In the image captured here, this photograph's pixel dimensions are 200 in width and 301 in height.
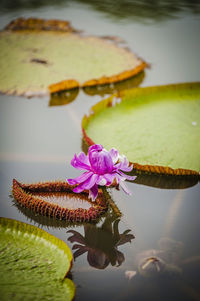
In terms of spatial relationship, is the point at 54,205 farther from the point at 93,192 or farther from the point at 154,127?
the point at 154,127

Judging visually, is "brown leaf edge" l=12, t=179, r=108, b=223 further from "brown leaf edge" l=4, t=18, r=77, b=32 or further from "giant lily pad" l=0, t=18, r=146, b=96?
"brown leaf edge" l=4, t=18, r=77, b=32

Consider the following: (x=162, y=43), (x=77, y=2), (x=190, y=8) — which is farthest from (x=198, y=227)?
(x=77, y=2)

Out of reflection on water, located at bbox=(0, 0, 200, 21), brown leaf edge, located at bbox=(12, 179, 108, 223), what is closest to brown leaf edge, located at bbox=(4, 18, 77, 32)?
reflection on water, located at bbox=(0, 0, 200, 21)

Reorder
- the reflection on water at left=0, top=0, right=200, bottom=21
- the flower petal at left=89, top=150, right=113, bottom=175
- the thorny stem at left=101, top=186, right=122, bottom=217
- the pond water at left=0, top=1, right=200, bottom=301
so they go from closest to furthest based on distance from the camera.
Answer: the pond water at left=0, top=1, right=200, bottom=301 → the flower petal at left=89, top=150, right=113, bottom=175 → the thorny stem at left=101, top=186, right=122, bottom=217 → the reflection on water at left=0, top=0, right=200, bottom=21

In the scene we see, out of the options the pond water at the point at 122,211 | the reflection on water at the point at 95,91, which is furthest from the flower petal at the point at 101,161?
the reflection on water at the point at 95,91

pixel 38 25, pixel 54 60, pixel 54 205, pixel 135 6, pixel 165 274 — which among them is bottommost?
pixel 165 274

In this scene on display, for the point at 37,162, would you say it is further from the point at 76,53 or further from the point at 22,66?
the point at 76,53

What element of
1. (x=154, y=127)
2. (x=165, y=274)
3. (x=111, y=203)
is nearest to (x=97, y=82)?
(x=154, y=127)
